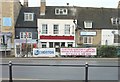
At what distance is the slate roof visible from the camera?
45250mm

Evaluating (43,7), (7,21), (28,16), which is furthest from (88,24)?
(7,21)

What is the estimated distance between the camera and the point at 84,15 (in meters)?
46.8

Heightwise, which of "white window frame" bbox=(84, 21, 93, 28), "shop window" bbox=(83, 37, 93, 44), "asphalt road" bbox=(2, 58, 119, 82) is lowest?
"asphalt road" bbox=(2, 58, 119, 82)

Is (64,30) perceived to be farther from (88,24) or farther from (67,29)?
(88,24)

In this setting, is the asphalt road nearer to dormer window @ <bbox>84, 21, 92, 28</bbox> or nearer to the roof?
dormer window @ <bbox>84, 21, 92, 28</bbox>

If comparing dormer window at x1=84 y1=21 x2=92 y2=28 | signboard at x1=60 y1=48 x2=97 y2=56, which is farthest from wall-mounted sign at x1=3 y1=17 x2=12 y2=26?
Result: dormer window at x1=84 y1=21 x2=92 y2=28

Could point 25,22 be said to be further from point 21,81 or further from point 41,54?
point 21,81

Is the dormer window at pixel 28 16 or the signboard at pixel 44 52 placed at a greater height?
the dormer window at pixel 28 16

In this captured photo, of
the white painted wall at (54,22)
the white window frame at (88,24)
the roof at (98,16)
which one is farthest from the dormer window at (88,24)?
the white painted wall at (54,22)

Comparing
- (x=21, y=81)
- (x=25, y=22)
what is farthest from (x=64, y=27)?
(x=21, y=81)

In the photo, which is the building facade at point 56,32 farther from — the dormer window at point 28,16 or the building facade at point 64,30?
the dormer window at point 28,16

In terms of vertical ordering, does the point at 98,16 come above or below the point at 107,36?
above

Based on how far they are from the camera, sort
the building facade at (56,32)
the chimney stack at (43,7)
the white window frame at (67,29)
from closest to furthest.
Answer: the building facade at (56,32) → the white window frame at (67,29) → the chimney stack at (43,7)

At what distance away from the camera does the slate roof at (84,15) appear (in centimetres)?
4525
